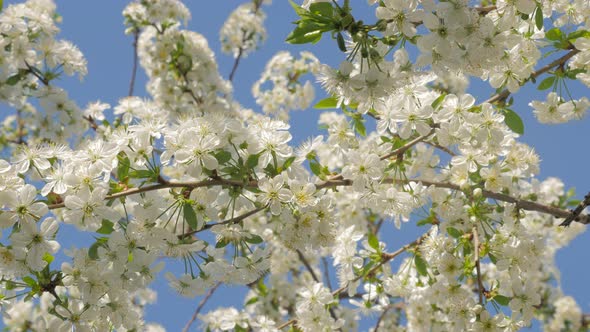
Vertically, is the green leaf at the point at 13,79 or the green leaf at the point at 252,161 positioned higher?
the green leaf at the point at 13,79

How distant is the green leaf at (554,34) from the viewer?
281cm

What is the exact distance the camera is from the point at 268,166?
2479mm

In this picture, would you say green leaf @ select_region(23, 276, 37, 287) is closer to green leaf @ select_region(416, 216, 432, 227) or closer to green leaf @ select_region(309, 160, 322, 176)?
green leaf @ select_region(309, 160, 322, 176)

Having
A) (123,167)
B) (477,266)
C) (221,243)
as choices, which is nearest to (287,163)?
(221,243)

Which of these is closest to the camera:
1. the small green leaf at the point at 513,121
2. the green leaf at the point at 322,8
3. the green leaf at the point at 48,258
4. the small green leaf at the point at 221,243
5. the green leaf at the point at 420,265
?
the green leaf at the point at 322,8

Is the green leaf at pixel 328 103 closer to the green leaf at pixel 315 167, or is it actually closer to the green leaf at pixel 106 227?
the green leaf at pixel 315 167

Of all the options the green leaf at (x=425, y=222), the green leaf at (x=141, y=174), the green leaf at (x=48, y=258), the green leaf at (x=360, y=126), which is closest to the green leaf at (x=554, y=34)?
the green leaf at (x=360, y=126)

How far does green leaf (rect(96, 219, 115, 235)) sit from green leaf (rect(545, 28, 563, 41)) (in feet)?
7.57

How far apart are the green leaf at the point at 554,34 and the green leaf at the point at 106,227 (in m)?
2.31

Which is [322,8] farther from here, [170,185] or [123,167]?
[123,167]

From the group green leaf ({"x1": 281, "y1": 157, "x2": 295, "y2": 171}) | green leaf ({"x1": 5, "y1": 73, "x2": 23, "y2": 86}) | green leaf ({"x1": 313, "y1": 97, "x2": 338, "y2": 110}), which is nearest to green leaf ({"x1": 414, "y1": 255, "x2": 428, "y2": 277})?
green leaf ({"x1": 313, "y1": 97, "x2": 338, "y2": 110})

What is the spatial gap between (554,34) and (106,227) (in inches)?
93.4

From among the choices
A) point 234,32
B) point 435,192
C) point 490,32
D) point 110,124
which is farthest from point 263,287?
point 490,32

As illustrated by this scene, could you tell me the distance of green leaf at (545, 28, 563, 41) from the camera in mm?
2815
